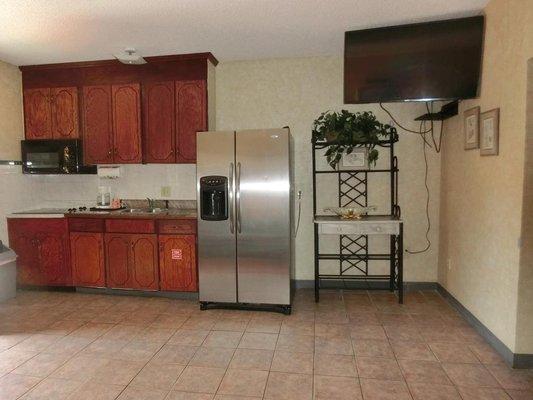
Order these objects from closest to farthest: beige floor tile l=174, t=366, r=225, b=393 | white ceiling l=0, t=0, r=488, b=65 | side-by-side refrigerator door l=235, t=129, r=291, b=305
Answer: beige floor tile l=174, t=366, r=225, b=393
white ceiling l=0, t=0, r=488, b=65
side-by-side refrigerator door l=235, t=129, r=291, b=305

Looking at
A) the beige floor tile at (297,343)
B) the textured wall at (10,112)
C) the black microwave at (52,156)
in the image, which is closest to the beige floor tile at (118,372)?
the beige floor tile at (297,343)

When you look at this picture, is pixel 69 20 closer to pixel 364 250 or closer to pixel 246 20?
pixel 246 20

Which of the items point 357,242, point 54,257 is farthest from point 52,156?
point 357,242

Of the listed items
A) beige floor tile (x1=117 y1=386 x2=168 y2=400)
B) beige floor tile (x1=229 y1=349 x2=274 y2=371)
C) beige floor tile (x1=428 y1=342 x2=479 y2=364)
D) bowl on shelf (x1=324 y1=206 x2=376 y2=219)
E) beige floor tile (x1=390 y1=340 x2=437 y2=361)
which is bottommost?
beige floor tile (x1=117 y1=386 x2=168 y2=400)

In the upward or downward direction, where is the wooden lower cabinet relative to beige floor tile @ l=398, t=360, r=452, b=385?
upward

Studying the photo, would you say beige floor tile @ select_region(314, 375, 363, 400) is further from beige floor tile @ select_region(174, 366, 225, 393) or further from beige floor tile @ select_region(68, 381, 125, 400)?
beige floor tile @ select_region(68, 381, 125, 400)

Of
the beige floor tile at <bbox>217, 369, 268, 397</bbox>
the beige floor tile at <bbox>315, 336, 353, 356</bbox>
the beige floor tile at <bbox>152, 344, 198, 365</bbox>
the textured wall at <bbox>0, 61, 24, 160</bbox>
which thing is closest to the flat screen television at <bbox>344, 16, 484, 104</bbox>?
the beige floor tile at <bbox>315, 336, 353, 356</bbox>

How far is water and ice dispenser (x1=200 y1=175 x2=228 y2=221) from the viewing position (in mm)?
3359

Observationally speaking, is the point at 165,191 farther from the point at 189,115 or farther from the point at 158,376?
the point at 158,376

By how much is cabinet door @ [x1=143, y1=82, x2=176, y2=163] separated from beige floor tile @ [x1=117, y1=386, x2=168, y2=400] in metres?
2.34

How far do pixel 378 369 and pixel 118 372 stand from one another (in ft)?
5.61

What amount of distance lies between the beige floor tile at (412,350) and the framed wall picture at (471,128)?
64.3 inches

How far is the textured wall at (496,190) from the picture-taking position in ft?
7.66

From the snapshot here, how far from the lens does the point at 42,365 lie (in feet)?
8.13
